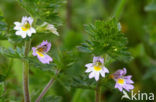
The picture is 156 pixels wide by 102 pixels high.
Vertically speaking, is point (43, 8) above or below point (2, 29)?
above

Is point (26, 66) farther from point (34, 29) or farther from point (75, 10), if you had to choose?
point (75, 10)

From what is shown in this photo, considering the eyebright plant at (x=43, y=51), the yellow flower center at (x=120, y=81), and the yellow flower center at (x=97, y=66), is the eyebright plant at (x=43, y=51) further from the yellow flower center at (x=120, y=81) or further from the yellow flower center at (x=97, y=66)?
the yellow flower center at (x=120, y=81)

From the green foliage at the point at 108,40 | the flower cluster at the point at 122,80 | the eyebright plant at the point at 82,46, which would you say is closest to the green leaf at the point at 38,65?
the eyebright plant at the point at 82,46

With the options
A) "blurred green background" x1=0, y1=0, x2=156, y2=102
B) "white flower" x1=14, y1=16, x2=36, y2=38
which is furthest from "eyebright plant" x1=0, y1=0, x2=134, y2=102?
"blurred green background" x1=0, y1=0, x2=156, y2=102

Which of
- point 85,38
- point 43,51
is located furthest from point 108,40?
point 85,38

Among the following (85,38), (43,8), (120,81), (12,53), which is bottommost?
(120,81)

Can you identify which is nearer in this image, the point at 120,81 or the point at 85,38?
the point at 120,81

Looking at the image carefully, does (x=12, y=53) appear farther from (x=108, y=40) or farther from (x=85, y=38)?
(x=85, y=38)
